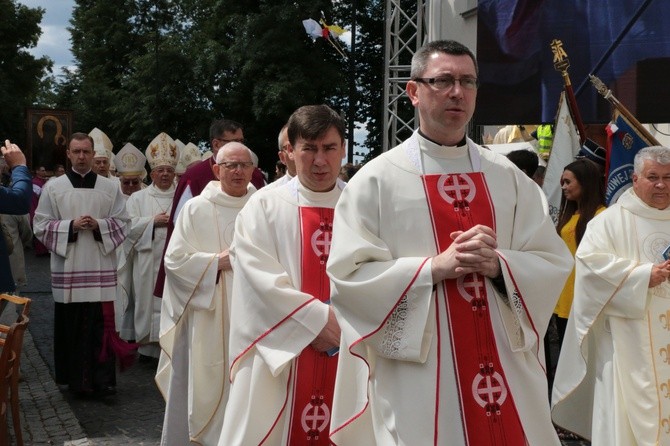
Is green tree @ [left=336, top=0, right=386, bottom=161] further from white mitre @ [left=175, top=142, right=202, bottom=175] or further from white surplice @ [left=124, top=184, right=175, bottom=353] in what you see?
white surplice @ [left=124, top=184, right=175, bottom=353]

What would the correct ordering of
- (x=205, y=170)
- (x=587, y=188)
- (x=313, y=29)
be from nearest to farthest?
1. (x=587, y=188)
2. (x=205, y=170)
3. (x=313, y=29)

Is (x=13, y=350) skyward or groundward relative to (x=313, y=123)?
groundward

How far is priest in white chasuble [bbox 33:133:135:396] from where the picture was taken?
329 inches

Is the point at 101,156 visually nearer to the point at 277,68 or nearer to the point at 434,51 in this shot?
the point at 434,51

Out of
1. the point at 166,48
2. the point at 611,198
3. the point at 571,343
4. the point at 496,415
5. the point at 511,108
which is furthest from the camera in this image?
the point at 166,48

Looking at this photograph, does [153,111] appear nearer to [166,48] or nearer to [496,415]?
[166,48]

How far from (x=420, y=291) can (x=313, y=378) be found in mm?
1375

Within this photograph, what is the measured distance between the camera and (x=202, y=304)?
6.05m

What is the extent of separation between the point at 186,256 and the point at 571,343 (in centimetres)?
236

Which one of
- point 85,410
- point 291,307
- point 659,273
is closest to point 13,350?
point 291,307

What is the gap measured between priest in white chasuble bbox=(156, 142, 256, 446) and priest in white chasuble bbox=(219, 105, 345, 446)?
133 cm

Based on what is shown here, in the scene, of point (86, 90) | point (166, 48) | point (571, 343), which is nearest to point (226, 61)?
point (166, 48)

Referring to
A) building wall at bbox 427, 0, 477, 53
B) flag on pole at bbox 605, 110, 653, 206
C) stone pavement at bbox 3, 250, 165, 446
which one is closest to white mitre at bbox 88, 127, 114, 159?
stone pavement at bbox 3, 250, 165, 446

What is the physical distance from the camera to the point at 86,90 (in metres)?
41.8
